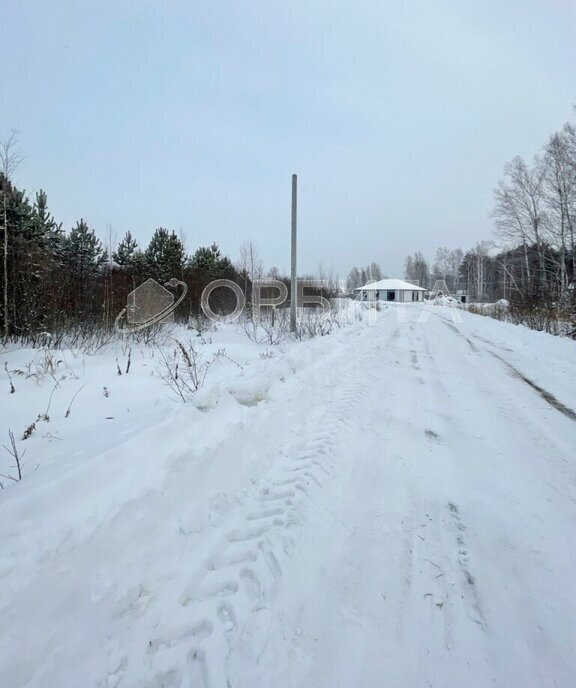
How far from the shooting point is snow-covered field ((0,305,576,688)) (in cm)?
157

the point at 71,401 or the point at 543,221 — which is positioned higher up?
the point at 543,221

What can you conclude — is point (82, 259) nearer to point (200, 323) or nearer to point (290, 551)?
point (200, 323)

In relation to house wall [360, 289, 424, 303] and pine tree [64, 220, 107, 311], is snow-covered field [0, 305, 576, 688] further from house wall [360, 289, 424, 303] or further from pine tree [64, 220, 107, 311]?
house wall [360, 289, 424, 303]

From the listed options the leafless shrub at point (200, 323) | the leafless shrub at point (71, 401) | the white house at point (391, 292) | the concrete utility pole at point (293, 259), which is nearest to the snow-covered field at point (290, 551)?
the leafless shrub at point (71, 401)

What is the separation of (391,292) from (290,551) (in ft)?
219

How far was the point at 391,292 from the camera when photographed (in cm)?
6488

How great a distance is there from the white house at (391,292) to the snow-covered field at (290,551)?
61405 mm

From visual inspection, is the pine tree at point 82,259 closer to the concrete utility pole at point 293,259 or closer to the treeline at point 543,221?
the concrete utility pole at point 293,259

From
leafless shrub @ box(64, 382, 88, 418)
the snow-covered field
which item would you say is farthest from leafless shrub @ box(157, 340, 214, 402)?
leafless shrub @ box(64, 382, 88, 418)

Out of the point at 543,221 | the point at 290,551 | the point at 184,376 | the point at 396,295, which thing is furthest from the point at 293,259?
the point at 396,295

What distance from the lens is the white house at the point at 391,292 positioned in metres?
63.3

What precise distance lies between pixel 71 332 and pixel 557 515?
1128cm

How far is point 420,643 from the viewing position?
5.41ft

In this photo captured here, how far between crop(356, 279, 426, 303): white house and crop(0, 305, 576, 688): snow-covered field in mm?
61405
